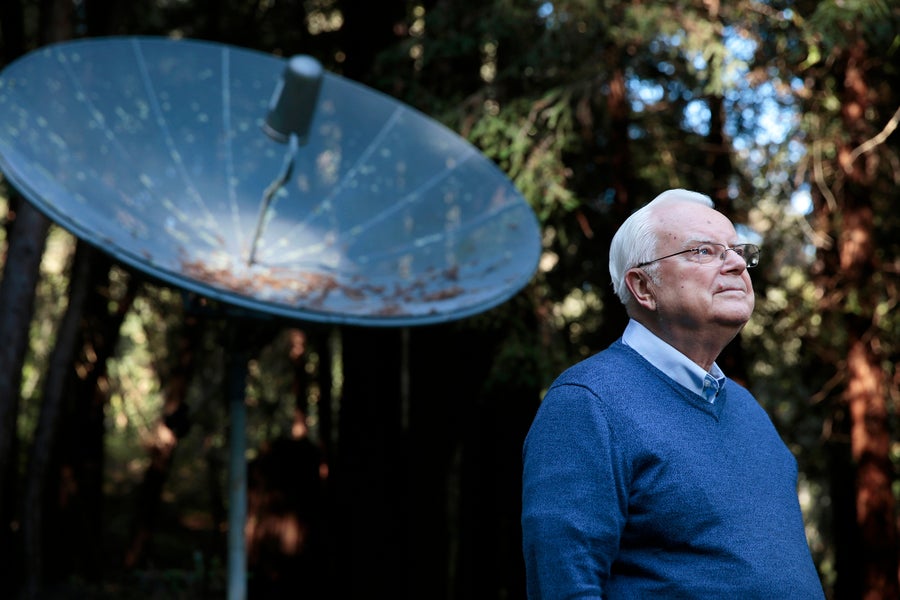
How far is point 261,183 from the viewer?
24.5ft

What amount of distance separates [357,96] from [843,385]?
6317 mm

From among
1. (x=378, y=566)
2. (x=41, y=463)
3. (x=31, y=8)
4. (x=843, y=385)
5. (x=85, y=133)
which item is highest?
(x=31, y=8)

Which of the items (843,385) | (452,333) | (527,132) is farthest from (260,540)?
(843,385)

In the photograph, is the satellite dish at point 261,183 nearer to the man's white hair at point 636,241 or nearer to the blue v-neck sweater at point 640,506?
the man's white hair at point 636,241

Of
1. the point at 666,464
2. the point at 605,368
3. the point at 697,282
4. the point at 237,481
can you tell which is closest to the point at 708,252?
the point at 697,282

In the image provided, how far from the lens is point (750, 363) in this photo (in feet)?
42.1

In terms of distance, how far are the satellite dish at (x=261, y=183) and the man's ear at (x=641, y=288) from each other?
3013mm

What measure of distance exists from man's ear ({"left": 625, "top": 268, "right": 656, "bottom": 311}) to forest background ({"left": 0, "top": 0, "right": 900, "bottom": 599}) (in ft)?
19.4

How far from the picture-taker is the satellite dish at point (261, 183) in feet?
18.8

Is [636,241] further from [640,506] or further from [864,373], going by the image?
[864,373]

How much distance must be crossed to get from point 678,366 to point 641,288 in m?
0.21

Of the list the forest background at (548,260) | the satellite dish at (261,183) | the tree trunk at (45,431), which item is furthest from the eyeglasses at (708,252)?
the tree trunk at (45,431)

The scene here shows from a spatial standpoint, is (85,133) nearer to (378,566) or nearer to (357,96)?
(357,96)

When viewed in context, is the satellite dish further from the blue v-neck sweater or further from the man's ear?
the blue v-neck sweater
